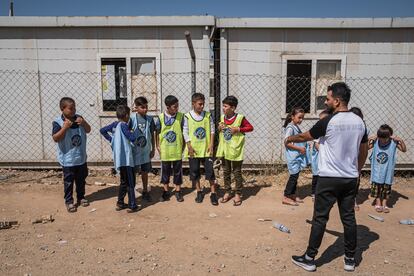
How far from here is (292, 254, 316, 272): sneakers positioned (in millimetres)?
3213

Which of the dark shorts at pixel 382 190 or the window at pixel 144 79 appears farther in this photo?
the window at pixel 144 79

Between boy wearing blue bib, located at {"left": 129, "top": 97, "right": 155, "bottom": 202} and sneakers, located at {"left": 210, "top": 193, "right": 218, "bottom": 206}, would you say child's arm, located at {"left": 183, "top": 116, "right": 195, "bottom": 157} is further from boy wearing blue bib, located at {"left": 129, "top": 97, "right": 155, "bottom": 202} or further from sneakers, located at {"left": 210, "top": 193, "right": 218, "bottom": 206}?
sneakers, located at {"left": 210, "top": 193, "right": 218, "bottom": 206}

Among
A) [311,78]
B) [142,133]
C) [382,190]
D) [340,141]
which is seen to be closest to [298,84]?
[311,78]

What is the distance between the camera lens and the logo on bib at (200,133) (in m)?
4.98

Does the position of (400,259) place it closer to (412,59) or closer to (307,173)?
(307,173)

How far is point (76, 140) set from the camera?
4727 mm

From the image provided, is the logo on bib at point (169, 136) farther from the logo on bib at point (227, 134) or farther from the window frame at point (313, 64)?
the window frame at point (313, 64)

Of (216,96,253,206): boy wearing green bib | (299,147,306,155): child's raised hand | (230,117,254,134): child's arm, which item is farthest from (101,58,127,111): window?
(299,147,306,155): child's raised hand

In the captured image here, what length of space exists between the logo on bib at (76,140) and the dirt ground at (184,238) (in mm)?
916

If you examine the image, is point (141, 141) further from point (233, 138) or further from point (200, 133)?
point (233, 138)

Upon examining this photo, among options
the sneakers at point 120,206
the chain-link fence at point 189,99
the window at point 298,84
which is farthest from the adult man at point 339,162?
the window at point 298,84

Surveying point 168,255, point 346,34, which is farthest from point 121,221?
point 346,34

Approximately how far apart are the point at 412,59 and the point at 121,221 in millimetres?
5861

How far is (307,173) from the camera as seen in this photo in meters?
6.85
